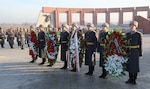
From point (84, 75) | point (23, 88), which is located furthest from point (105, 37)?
point (23, 88)

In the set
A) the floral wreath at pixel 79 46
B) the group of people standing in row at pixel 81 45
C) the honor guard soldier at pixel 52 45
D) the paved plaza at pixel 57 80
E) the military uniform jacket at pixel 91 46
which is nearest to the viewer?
the paved plaza at pixel 57 80

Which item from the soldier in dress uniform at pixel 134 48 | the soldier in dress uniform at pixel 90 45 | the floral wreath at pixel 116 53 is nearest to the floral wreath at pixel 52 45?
the soldier in dress uniform at pixel 90 45

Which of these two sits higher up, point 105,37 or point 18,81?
point 105,37

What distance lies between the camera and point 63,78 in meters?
7.21

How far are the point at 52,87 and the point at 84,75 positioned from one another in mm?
1797

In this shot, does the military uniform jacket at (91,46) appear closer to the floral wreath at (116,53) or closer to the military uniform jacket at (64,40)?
the floral wreath at (116,53)

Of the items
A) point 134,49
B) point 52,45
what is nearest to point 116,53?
point 134,49

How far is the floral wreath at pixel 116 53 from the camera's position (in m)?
6.43

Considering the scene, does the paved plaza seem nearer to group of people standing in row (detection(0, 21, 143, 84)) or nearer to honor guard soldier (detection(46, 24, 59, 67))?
group of people standing in row (detection(0, 21, 143, 84))

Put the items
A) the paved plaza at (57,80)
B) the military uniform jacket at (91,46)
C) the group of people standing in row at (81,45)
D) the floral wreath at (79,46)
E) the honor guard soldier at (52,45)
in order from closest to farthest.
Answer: the paved plaza at (57,80) < the group of people standing in row at (81,45) < the military uniform jacket at (91,46) < the floral wreath at (79,46) < the honor guard soldier at (52,45)

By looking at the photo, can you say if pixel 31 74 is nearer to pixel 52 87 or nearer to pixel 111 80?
pixel 52 87

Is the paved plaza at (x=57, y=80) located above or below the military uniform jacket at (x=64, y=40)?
below

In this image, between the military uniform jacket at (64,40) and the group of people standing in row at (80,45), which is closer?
the group of people standing in row at (80,45)

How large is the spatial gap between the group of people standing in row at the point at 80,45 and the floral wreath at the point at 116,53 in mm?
169
